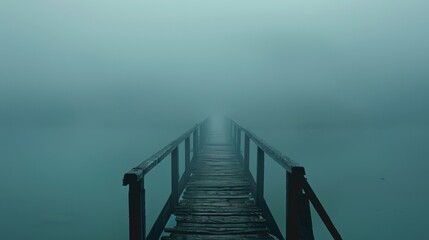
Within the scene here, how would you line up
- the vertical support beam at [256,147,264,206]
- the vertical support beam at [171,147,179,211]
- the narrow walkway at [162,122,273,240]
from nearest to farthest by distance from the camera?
the narrow walkway at [162,122,273,240] → the vertical support beam at [171,147,179,211] → the vertical support beam at [256,147,264,206]

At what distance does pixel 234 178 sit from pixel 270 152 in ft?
13.7

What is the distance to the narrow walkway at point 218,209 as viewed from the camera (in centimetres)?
460

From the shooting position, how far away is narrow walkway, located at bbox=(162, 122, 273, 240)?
460 cm

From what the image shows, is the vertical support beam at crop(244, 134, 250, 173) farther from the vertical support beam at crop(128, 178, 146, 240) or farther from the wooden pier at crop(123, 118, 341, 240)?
the vertical support beam at crop(128, 178, 146, 240)

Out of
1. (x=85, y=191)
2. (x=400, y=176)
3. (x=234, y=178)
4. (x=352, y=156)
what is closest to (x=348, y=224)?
(x=234, y=178)

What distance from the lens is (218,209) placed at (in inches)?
225

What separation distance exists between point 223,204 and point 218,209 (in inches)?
13.8

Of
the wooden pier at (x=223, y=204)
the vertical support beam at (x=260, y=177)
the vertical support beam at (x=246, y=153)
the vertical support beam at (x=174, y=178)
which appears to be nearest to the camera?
the wooden pier at (x=223, y=204)

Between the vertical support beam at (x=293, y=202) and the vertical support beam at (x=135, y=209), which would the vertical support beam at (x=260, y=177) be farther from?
the vertical support beam at (x=135, y=209)

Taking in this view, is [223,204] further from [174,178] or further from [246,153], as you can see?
[246,153]

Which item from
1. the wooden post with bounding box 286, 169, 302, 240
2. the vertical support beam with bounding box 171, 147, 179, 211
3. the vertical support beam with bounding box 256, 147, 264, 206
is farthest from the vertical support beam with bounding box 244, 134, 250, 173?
the wooden post with bounding box 286, 169, 302, 240

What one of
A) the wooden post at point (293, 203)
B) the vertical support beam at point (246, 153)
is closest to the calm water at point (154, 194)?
the vertical support beam at point (246, 153)

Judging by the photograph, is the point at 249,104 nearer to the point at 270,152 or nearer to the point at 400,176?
the point at 400,176

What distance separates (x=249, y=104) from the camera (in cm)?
19450
